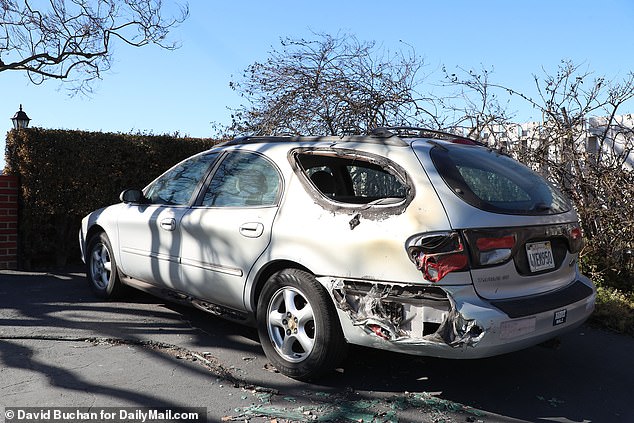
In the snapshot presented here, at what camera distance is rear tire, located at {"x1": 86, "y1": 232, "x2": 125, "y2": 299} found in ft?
18.6

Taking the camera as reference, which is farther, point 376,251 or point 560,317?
point 560,317

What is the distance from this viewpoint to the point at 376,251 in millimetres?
3318

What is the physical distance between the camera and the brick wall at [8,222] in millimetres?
7449

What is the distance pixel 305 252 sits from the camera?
365 centimetres

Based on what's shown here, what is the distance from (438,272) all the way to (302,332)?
1.06 m

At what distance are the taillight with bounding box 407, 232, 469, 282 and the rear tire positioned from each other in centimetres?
357

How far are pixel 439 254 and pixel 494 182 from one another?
0.91 m

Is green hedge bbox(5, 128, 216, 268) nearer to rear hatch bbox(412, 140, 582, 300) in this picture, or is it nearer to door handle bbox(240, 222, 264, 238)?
door handle bbox(240, 222, 264, 238)

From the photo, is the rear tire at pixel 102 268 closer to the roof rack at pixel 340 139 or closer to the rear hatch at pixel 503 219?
the roof rack at pixel 340 139

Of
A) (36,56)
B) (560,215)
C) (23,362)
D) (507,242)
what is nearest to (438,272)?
(507,242)

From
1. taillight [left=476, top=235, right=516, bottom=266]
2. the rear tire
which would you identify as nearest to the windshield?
taillight [left=476, top=235, right=516, bottom=266]

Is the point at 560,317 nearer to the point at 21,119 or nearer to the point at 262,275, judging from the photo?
the point at 262,275

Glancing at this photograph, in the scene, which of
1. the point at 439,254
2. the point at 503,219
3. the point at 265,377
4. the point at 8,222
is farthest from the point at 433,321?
the point at 8,222

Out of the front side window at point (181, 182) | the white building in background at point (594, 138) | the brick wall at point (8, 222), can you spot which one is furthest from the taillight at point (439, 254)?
the brick wall at point (8, 222)
